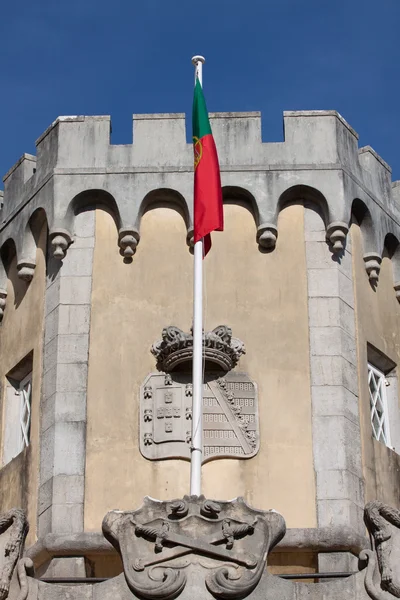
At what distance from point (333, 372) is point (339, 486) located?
1745 mm

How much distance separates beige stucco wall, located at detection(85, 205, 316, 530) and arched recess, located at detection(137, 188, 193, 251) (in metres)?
0.12

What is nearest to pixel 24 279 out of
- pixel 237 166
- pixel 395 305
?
pixel 237 166

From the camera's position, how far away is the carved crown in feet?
81.2

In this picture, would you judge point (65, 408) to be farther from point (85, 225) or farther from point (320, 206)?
point (320, 206)

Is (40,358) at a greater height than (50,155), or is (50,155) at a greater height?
(50,155)

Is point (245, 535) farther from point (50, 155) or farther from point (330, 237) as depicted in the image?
point (50, 155)

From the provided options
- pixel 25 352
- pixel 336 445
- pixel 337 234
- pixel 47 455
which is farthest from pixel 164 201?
pixel 336 445

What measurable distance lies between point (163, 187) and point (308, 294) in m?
2.64

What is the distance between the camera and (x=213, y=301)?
2558 cm

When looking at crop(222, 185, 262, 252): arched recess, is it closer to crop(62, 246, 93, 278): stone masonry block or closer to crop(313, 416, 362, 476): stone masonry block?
crop(62, 246, 93, 278): stone masonry block

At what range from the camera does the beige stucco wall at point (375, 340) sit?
2492 cm

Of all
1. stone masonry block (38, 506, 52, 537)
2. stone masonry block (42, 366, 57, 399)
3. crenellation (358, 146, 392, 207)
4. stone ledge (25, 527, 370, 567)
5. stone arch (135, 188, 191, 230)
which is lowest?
stone ledge (25, 527, 370, 567)

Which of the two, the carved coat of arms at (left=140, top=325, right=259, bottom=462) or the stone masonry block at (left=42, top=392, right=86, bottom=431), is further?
the stone masonry block at (left=42, top=392, right=86, bottom=431)

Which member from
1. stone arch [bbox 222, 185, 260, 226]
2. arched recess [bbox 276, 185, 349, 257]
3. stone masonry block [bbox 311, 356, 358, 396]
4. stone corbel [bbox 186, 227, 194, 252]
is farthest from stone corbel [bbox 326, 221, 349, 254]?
stone corbel [bbox 186, 227, 194, 252]
